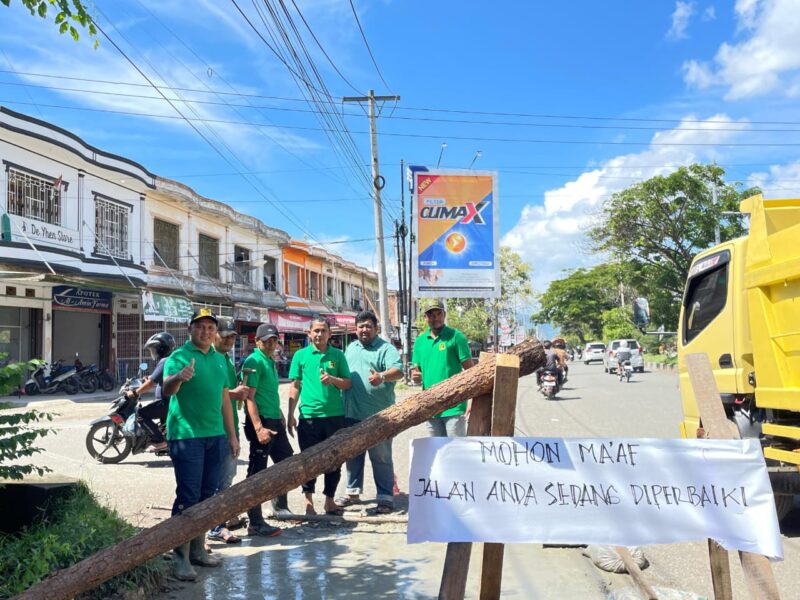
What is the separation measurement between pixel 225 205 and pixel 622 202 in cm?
1705

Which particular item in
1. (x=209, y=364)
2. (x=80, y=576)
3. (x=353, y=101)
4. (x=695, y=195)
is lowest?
(x=80, y=576)

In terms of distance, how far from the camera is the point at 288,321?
106ft

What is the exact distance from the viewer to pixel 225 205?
28078 millimetres

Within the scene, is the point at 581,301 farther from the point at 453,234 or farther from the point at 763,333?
the point at 763,333

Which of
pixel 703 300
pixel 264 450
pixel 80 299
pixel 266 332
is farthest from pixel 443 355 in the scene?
pixel 80 299

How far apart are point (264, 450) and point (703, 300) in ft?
13.6

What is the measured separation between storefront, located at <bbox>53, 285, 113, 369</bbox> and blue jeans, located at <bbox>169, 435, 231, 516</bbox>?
16598 millimetres

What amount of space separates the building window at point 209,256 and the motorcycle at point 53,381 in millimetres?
9186

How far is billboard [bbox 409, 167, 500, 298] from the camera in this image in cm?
1277

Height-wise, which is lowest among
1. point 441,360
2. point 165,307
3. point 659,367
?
point 659,367

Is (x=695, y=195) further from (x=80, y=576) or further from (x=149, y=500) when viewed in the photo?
(x=80, y=576)

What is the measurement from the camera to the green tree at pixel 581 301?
217 ft

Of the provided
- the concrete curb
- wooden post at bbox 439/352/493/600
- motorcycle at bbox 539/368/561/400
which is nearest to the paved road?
wooden post at bbox 439/352/493/600

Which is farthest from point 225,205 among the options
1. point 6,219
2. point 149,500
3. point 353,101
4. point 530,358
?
point 530,358
